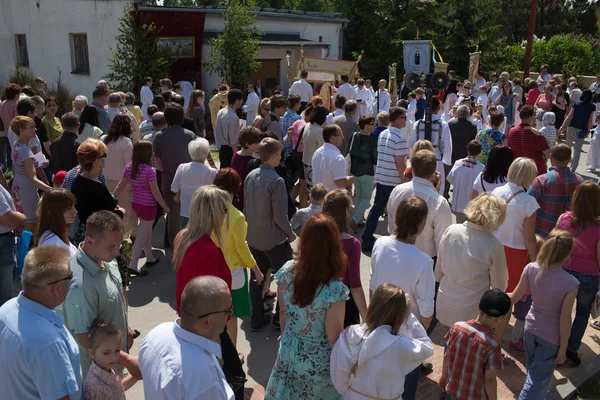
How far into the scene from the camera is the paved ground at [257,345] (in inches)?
184

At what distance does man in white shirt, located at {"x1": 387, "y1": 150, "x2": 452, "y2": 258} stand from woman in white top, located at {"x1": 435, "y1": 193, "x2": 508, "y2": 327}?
0.51 meters

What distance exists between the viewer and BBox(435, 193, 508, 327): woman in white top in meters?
4.09

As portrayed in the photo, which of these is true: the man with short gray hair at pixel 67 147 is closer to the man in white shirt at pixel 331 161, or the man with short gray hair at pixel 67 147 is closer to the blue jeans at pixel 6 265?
the blue jeans at pixel 6 265

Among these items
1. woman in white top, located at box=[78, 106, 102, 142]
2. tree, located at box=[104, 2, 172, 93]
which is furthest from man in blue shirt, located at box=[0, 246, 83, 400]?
tree, located at box=[104, 2, 172, 93]

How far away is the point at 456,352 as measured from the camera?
3.46 metres

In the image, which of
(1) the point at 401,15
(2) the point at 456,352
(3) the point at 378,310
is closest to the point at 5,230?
(3) the point at 378,310

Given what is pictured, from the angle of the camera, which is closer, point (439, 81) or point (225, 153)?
point (439, 81)

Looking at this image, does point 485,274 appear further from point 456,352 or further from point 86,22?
point 86,22

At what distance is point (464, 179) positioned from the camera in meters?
6.71

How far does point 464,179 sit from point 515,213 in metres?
1.76

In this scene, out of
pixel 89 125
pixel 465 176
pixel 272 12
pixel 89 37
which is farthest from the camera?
pixel 272 12

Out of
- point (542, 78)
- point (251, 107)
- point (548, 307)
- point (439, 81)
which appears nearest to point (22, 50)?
point (251, 107)

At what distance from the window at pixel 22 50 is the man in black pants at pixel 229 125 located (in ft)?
56.8

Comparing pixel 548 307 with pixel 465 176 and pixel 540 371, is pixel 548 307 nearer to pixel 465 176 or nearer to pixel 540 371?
pixel 540 371
